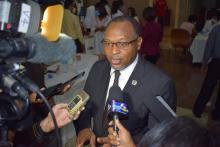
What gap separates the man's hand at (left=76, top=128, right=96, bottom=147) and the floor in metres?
2.07

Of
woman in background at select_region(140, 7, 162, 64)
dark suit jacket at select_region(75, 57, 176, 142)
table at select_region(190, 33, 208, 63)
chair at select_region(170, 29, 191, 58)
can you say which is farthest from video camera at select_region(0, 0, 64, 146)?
chair at select_region(170, 29, 191, 58)

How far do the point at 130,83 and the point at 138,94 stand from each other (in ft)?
0.26

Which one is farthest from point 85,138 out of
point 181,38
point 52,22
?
point 181,38

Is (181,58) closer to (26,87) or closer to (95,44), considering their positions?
(95,44)

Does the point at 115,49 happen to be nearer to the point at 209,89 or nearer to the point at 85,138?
the point at 85,138

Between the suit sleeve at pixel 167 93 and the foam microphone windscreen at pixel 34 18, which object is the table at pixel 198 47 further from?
the foam microphone windscreen at pixel 34 18

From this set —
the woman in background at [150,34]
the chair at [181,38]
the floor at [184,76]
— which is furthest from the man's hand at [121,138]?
the chair at [181,38]

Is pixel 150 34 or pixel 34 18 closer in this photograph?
pixel 34 18

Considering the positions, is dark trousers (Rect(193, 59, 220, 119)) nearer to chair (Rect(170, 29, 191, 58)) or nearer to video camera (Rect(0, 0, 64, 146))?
chair (Rect(170, 29, 191, 58))

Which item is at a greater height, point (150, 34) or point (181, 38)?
point (150, 34)

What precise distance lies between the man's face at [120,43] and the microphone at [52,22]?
862mm

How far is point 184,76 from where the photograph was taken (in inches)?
248

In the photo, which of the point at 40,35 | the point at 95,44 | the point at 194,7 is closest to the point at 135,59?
the point at 40,35

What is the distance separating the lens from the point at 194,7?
11703mm
